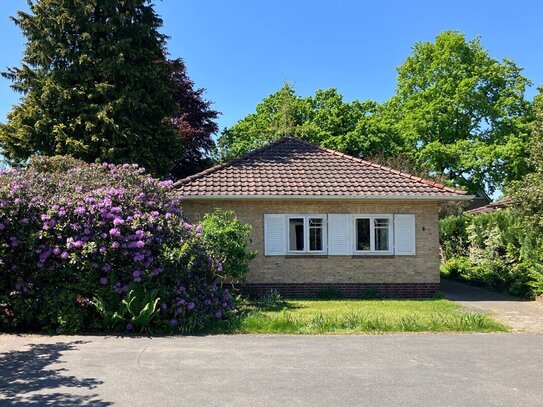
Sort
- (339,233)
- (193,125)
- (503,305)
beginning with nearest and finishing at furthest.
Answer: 1. (503,305)
2. (339,233)
3. (193,125)

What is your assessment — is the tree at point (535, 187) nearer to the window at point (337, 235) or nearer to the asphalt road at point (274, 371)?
the window at point (337, 235)

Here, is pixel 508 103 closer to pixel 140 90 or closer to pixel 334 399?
pixel 140 90

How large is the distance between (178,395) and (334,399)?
1850mm

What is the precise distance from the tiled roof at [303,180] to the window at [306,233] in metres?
0.93

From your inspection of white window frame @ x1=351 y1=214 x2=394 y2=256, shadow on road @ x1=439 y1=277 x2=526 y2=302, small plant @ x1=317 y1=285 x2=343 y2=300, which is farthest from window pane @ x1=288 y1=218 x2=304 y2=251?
shadow on road @ x1=439 y1=277 x2=526 y2=302

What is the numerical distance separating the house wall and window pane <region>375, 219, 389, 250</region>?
0.34 m

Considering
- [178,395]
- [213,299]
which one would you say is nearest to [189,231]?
[213,299]

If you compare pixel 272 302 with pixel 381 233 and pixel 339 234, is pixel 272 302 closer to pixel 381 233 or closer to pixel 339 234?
pixel 339 234

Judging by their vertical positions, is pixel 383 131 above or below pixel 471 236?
above

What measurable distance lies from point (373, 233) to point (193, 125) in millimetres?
15817

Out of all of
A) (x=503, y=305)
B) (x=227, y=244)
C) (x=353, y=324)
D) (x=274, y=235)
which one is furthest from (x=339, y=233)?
(x=353, y=324)

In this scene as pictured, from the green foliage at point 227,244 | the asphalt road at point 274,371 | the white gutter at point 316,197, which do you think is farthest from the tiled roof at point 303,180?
the asphalt road at point 274,371

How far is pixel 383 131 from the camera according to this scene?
38375 millimetres

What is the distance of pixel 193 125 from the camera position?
1131 inches
